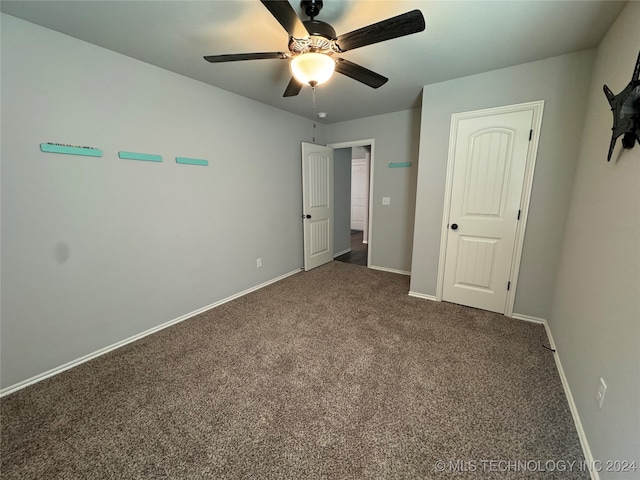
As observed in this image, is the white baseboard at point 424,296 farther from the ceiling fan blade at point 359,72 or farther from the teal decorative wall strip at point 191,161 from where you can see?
the teal decorative wall strip at point 191,161

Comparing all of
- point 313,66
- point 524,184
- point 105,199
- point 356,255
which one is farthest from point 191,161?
point 356,255

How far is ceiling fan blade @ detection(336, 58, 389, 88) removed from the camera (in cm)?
159

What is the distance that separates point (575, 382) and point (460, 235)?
1521mm

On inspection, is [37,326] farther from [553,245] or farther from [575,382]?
[553,245]

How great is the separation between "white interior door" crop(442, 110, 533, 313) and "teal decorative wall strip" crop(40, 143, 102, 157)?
330cm

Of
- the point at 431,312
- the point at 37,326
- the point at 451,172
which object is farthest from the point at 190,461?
the point at 451,172

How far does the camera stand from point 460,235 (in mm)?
2697

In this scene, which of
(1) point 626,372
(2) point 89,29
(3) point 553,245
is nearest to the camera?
(1) point 626,372

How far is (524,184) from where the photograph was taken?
2318mm

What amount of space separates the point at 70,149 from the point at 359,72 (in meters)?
2.17

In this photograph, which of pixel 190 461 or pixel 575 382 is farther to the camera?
pixel 575 382

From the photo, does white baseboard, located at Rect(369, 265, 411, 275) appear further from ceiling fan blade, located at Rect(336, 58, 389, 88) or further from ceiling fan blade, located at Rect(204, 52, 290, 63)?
ceiling fan blade, located at Rect(204, 52, 290, 63)

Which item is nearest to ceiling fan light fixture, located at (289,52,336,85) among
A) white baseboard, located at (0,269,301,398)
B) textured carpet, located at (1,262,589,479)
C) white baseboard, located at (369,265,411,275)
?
textured carpet, located at (1,262,589,479)

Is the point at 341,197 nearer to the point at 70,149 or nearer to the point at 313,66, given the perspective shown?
the point at 313,66
